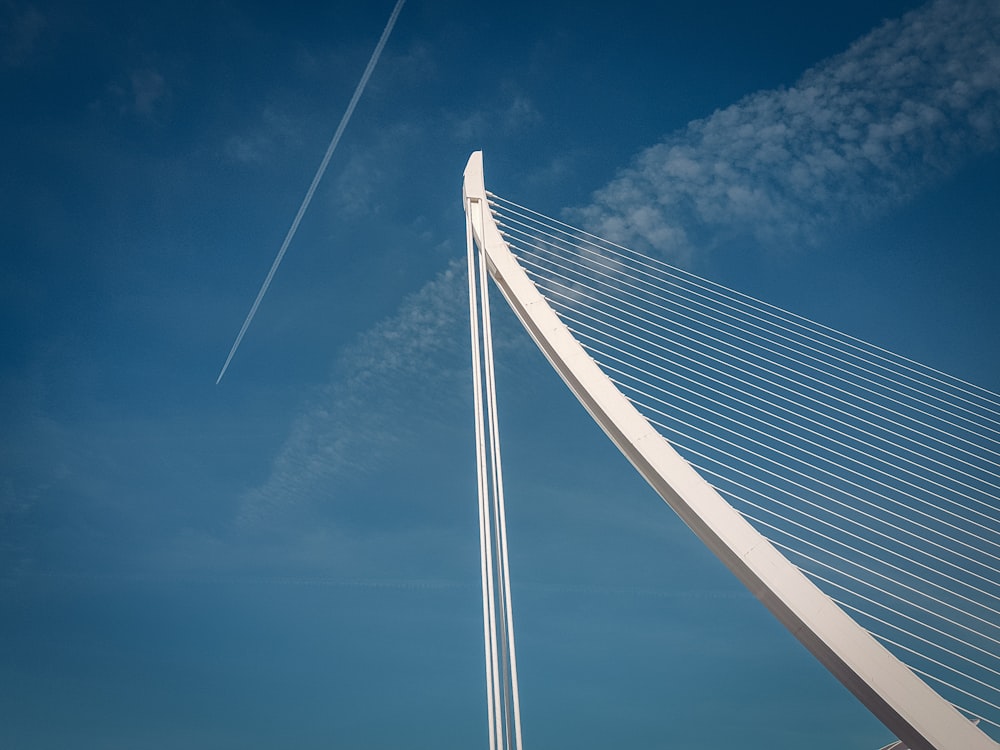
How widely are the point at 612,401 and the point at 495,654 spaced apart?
3.63m

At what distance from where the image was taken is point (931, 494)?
34.1 ft

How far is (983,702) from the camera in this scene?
8227 mm

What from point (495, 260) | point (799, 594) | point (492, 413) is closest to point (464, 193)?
point (495, 260)

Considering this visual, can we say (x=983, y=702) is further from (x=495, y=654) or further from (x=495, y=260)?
(x=495, y=260)

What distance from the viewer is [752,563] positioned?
9578mm

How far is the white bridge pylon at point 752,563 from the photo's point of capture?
28.0ft

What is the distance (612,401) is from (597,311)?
2.43m

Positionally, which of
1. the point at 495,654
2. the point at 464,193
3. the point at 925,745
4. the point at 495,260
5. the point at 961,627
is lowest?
the point at 925,745

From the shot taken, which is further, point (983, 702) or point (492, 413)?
point (492, 413)

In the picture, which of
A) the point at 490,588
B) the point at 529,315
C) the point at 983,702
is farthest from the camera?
the point at 529,315

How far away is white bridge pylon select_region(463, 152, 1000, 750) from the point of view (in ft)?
28.0

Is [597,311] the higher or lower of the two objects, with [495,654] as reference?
higher

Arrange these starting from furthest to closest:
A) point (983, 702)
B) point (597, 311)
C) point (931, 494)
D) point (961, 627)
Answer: point (597, 311), point (931, 494), point (961, 627), point (983, 702)

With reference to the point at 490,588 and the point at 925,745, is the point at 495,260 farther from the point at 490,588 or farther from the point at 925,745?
the point at 925,745
